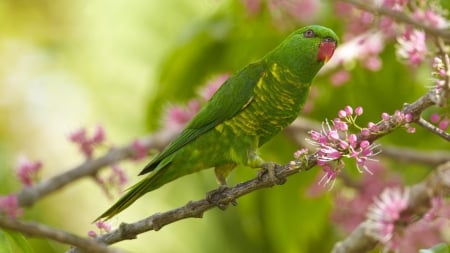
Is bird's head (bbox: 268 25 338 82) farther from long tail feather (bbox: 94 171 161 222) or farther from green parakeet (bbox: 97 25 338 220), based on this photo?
long tail feather (bbox: 94 171 161 222)

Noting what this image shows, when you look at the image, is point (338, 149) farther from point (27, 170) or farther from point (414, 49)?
point (27, 170)

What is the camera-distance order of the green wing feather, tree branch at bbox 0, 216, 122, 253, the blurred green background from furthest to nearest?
the blurred green background < the green wing feather < tree branch at bbox 0, 216, 122, 253

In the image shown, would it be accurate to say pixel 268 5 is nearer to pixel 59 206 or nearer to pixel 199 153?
pixel 199 153

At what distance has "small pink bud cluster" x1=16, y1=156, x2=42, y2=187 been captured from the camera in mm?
2760

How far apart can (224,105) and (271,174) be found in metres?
0.41

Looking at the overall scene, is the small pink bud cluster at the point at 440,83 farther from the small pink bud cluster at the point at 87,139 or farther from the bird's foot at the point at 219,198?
the small pink bud cluster at the point at 87,139

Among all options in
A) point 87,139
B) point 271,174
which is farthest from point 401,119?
point 87,139

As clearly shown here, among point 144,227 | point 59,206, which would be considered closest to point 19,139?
point 59,206

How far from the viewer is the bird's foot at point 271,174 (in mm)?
1962

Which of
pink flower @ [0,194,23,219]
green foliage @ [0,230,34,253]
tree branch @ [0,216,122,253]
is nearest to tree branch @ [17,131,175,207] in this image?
pink flower @ [0,194,23,219]

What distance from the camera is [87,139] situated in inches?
115

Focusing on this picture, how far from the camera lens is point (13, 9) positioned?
4270mm

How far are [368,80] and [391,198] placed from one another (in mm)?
1098

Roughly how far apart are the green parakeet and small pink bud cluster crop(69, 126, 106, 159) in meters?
0.60
